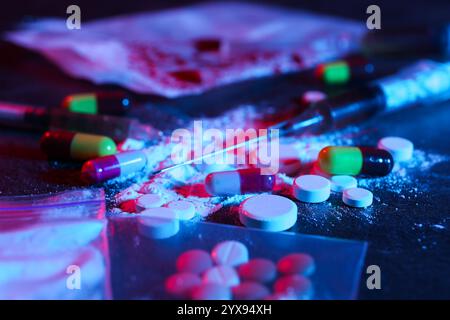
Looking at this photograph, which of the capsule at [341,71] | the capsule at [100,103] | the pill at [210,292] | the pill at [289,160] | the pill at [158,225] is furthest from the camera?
the capsule at [341,71]

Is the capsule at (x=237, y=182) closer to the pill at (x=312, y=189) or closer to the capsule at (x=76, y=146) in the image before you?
the pill at (x=312, y=189)

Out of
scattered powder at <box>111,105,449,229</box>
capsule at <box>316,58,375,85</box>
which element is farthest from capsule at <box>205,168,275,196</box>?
capsule at <box>316,58,375,85</box>

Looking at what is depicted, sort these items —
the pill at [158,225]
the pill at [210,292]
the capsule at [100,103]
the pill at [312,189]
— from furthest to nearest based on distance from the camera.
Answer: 1. the capsule at [100,103]
2. the pill at [312,189]
3. the pill at [158,225]
4. the pill at [210,292]

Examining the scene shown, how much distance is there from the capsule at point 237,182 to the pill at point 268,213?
42 millimetres

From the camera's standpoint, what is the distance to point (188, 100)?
126 cm

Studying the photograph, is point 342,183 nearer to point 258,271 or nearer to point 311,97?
point 258,271

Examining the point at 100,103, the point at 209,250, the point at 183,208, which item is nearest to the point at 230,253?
the point at 209,250

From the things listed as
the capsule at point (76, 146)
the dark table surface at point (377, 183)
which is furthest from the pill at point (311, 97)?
the capsule at point (76, 146)

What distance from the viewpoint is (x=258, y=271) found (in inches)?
26.8

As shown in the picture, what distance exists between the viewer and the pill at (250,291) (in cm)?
65

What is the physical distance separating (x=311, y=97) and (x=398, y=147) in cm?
29

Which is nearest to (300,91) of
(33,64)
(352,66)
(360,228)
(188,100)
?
(352,66)

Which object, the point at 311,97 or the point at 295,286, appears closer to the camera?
the point at 295,286
